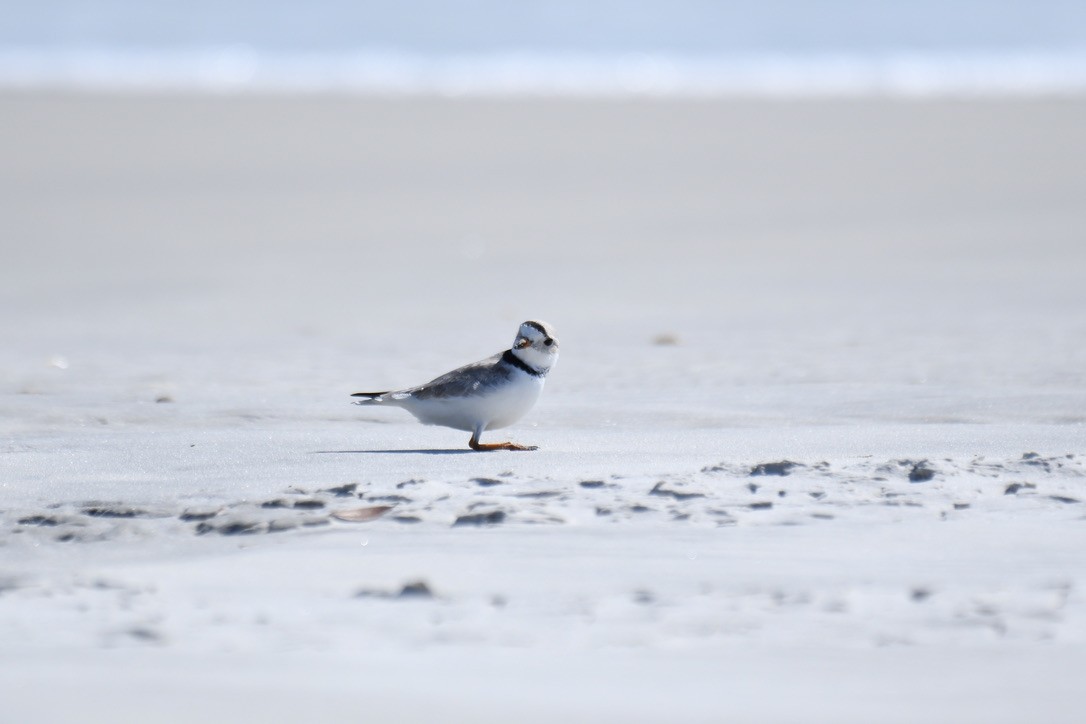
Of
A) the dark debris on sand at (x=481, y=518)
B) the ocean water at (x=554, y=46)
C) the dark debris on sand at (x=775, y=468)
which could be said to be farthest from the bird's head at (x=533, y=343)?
the ocean water at (x=554, y=46)

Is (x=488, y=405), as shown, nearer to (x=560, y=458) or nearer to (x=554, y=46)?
(x=560, y=458)

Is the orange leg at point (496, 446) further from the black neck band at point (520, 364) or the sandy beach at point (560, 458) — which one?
the black neck band at point (520, 364)

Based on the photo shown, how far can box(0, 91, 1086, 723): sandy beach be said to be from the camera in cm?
288

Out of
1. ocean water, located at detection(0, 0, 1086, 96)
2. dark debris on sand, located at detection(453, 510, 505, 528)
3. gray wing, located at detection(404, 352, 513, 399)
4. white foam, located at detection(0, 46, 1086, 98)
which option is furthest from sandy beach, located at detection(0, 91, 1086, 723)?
ocean water, located at detection(0, 0, 1086, 96)

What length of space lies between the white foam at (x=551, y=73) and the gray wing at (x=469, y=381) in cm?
1713

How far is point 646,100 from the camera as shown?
21.1 meters

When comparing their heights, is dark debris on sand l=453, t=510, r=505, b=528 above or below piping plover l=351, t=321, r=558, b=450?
below

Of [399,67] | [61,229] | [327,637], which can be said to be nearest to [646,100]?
[399,67]

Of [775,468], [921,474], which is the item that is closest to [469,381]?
[775,468]

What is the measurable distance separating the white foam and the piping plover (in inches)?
675

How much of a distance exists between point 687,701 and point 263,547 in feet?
4.55

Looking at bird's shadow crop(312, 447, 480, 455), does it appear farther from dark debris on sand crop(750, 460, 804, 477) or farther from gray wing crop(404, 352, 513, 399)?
dark debris on sand crop(750, 460, 804, 477)

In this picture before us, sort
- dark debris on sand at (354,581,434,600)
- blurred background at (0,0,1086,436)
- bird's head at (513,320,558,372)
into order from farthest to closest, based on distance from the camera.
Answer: blurred background at (0,0,1086,436)
bird's head at (513,320,558,372)
dark debris on sand at (354,581,434,600)

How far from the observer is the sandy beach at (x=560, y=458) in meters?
2.88
